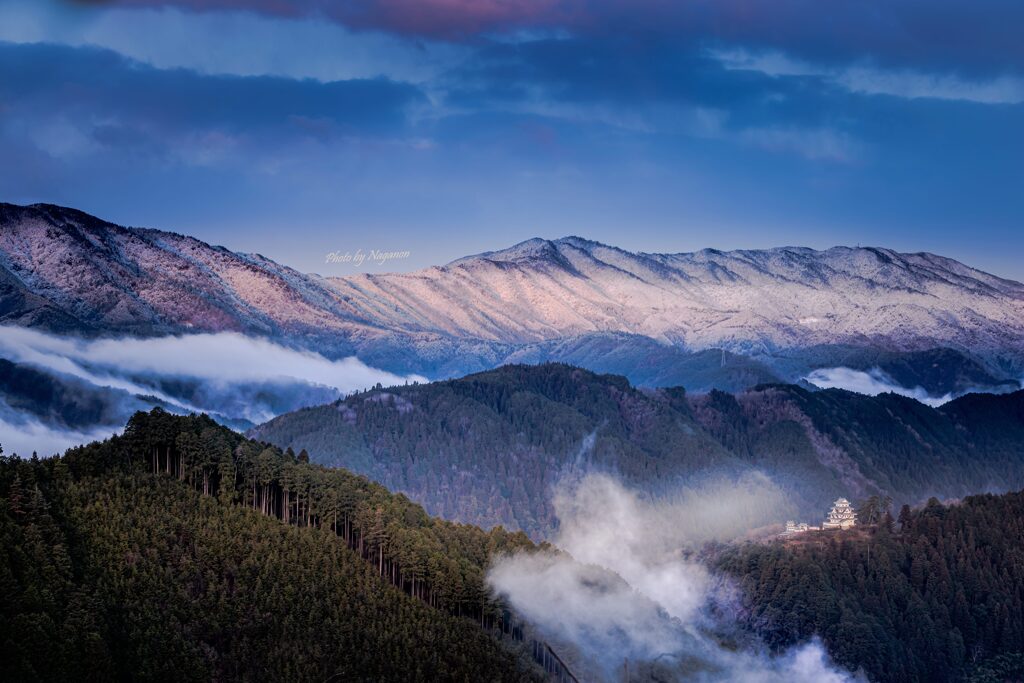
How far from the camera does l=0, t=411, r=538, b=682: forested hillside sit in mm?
155125

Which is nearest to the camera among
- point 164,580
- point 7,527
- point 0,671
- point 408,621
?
point 0,671

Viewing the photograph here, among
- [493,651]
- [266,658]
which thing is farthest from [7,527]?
[493,651]

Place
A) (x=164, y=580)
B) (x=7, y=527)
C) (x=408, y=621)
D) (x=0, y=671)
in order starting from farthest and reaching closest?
(x=408, y=621)
(x=164, y=580)
(x=7, y=527)
(x=0, y=671)

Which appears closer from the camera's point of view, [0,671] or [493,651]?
[0,671]

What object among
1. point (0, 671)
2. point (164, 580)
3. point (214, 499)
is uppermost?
point (214, 499)

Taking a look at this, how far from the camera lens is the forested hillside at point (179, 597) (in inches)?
6107

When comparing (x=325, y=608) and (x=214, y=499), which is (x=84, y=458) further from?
(x=325, y=608)

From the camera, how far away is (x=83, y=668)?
495ft

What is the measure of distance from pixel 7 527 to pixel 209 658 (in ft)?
97.7

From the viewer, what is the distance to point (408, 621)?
Answer: 18812cm

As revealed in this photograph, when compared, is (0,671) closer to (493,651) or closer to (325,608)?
(325,608)

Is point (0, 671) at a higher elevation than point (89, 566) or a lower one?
lower

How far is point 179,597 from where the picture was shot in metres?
173

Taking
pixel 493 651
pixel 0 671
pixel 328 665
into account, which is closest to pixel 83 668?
pixel 0 671
